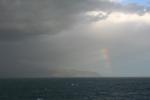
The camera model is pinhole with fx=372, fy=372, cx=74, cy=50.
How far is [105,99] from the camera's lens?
121m

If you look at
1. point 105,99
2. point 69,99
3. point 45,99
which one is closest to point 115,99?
point 105,99

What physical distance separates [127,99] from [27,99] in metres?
32.9

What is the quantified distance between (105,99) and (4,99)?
108 ft

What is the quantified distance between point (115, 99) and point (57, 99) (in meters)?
19.2

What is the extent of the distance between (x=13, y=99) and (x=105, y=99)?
1184 inches

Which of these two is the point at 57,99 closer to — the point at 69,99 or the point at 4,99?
the point at 69,99

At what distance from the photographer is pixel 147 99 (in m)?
120

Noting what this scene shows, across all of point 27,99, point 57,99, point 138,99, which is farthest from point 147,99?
point 27,99

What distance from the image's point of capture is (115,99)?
122 m

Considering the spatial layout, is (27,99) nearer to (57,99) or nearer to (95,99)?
(57,99)

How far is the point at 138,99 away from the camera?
4756 inches

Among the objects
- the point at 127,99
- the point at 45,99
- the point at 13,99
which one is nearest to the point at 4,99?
the point at 13,99

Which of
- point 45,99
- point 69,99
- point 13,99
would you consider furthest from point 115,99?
point 13,99

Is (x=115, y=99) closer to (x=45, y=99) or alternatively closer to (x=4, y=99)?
(x=45, y=99)
